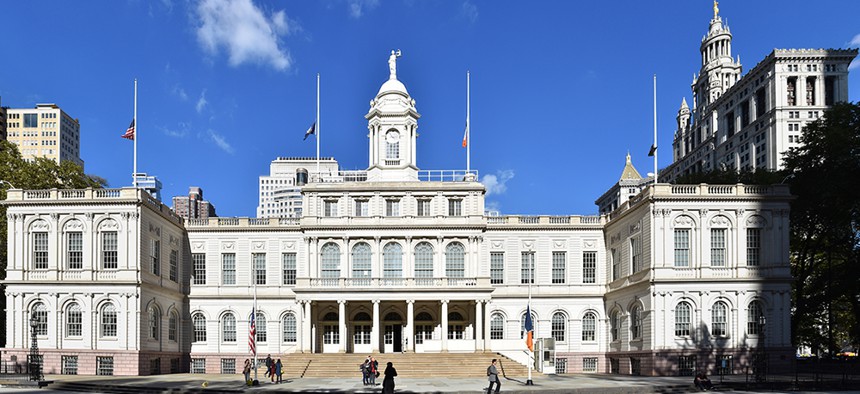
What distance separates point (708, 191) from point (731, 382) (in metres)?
12.3

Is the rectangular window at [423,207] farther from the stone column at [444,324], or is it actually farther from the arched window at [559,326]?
the arched window at [559,326]

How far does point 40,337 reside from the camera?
47.8m

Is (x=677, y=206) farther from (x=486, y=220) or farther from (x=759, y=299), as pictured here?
(x=486, y=220)

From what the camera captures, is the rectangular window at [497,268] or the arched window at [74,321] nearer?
the arched window at [74,321]

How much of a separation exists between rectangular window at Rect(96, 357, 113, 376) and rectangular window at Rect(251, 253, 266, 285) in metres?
12.7

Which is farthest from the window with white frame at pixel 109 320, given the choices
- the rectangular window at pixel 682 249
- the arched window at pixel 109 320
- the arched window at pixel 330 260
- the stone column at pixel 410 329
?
the rectangular window at pixel 682 249

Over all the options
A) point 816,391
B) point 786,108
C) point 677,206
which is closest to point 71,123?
point 786,108

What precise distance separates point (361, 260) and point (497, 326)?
10.6 m

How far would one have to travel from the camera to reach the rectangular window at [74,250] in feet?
158

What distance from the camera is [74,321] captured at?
157 ft

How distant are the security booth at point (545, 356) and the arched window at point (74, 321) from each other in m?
26.9

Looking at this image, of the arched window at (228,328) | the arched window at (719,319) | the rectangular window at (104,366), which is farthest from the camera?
the arched window at (228,328)

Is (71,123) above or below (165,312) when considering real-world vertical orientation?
above

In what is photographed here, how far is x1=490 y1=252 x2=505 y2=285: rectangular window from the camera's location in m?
58.0
